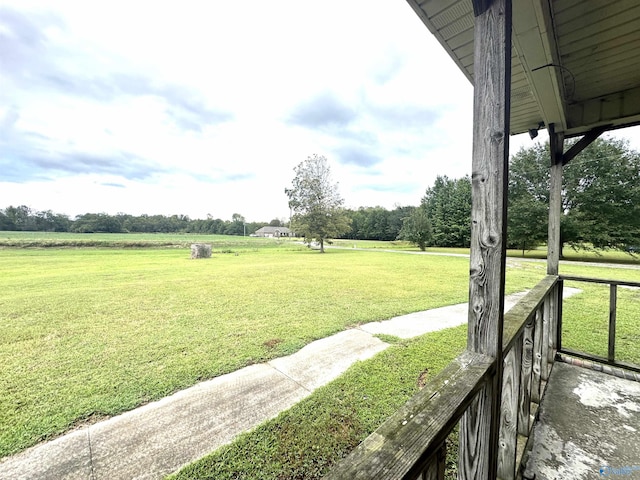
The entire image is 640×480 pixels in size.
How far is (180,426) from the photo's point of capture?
182cm

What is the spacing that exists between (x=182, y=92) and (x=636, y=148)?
81.5 feet

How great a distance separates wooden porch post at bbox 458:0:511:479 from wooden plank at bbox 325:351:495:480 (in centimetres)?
17

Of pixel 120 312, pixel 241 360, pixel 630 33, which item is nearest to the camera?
pixel 630 33

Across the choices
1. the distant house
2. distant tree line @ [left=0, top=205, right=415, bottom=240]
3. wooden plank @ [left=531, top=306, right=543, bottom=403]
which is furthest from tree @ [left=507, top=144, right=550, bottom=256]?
the distant house

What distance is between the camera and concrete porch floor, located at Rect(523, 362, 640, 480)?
1.39m

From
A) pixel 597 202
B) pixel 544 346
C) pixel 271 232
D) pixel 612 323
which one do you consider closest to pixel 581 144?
pixel 612 323

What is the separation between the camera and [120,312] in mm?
4547

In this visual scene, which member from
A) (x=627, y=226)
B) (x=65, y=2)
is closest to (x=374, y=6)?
(x=65, y=2)

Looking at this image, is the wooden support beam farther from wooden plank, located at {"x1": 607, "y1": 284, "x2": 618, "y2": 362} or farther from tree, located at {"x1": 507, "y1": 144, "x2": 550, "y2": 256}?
tree, located at {"x1": 507, "y1": 144, "x2": 550, "y2": 256}

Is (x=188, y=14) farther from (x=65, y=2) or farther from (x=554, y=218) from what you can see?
(x=554, y=218)

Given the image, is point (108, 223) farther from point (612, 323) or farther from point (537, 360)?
point (612, 323)

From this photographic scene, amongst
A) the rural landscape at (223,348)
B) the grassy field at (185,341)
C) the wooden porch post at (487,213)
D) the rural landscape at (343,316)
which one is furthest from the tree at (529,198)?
the wooden porch post at (487,213)

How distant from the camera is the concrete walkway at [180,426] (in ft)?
4.88

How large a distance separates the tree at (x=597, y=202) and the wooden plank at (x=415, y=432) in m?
20.5
